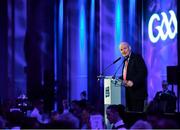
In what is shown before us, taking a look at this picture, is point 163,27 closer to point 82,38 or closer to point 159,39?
point 159,39

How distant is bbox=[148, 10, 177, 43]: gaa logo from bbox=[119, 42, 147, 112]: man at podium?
3614 mm

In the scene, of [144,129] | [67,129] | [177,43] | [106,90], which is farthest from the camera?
[177,43]

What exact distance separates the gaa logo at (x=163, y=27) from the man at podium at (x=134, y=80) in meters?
3.61

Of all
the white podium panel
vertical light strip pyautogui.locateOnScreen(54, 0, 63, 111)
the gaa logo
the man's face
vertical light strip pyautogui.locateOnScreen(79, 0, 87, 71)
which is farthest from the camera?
vertical light strip pyautogui.locateOnScreen(54, 0, 63, 111)

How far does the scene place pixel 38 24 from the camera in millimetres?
13242

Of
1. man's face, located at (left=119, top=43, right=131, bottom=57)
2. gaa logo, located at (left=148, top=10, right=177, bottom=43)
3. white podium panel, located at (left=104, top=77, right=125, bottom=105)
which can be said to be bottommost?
white podium panel, located at (left=104, top=77, right=125, bottom=105)

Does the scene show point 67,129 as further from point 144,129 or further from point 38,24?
point 38,24

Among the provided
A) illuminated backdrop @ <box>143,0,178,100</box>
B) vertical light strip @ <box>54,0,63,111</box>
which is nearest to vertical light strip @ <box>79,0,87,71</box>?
vertical light strip @ <box>54,0,63,111</box>

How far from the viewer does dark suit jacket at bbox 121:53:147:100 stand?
6.22 metres

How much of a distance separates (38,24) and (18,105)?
3.57 m

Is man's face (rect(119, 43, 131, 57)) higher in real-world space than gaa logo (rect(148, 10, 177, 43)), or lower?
lower

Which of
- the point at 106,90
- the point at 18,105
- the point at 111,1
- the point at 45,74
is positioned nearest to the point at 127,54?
the point at 106,90

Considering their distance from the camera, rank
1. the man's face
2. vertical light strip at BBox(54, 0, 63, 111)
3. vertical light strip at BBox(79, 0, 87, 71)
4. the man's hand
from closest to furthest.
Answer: the man's hand < the man's face < vertical light strip at BBox(79, 0, 87, 71) < vertical light strip at BBox(54, 0, 63, 111)

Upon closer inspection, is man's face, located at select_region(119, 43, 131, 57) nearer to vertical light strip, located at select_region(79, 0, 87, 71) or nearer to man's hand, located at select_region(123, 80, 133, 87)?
man's hand, located at select_region(123, 80, 133, 87)
